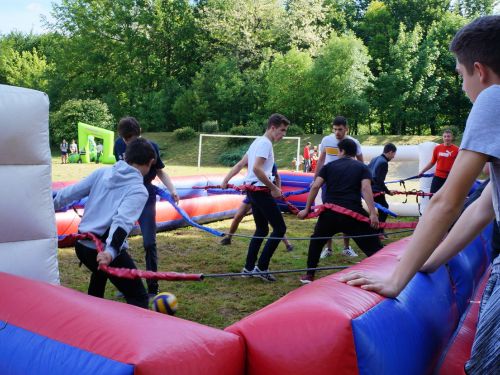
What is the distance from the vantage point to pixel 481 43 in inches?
62.5

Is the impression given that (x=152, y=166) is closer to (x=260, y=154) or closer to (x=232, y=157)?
(x=260, y=154)

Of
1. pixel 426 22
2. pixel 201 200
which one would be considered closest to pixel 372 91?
pixel 426 22

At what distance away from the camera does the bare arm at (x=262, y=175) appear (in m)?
5.79

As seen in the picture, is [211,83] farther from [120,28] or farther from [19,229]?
[19,229]

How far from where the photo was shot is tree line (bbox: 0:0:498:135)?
3497cm

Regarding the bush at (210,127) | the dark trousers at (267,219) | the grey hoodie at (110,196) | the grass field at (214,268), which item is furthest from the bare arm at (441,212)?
the bush at (210,127)

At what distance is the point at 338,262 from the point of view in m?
7.02

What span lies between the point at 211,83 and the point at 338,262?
107 ft

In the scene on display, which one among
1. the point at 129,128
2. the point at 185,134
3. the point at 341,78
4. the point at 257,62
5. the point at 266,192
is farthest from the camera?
the point at 257,62

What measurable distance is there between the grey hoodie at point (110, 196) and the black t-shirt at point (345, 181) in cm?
236

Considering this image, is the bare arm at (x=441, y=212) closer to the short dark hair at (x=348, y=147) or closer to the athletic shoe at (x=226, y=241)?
the short dark hair at (x=348, y=147)

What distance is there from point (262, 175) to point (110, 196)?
2.35 meters

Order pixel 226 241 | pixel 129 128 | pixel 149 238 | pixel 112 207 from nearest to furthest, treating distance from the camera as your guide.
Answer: pixel 112 207 → pixel 129 128 → pixel 149 238 → pixel 226 241

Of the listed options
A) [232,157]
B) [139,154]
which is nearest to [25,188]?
[139,154]
